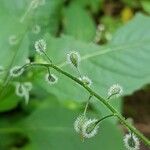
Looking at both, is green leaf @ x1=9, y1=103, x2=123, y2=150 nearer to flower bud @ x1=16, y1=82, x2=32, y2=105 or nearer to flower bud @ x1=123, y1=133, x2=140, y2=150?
flower bud @ x1=16, y1=82, x2=32, y2=105

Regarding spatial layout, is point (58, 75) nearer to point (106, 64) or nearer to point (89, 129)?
point (106, 64)

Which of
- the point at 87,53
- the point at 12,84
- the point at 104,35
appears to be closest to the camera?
the point at 12,84

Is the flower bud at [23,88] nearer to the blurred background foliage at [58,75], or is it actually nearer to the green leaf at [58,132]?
the blurred background foliage at [58,75]

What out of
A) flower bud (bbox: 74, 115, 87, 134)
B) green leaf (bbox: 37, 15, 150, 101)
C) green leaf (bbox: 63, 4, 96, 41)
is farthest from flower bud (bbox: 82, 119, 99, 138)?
green leaf (bbox: 63, 4, 96, 41)

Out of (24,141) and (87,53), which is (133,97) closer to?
(24,141)

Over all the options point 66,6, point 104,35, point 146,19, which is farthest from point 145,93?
point 146,19

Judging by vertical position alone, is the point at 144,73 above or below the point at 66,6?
below
